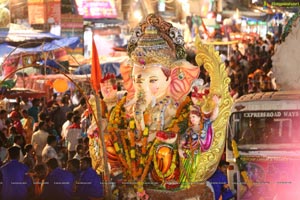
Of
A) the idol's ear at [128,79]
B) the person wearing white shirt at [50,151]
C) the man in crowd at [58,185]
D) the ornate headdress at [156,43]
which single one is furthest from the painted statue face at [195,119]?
the person wearing white shirt at [50,151]

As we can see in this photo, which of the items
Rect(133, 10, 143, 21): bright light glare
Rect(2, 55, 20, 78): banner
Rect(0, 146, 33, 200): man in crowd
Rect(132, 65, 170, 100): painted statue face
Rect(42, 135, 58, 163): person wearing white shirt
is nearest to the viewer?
Rect(132, 65, 170, 100): painted statue face

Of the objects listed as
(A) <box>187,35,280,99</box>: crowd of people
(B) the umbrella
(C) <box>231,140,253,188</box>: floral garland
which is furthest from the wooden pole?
(B) the umbrella

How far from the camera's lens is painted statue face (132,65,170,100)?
7.96 m

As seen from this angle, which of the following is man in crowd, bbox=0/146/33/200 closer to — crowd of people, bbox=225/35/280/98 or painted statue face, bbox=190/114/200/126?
painted statue face, bbox=190/114/200/126

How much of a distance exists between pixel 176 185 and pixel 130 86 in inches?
46.0

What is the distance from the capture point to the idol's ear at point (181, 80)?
317 inches

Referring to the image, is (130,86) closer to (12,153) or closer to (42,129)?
(12,153)

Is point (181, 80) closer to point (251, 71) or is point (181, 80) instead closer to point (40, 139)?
point (40, 139)

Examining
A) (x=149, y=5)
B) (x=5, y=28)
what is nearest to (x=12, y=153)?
(x=5, y=28)

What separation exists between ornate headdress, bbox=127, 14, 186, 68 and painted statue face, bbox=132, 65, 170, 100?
79mm

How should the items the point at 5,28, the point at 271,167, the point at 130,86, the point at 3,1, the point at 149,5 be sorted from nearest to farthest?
the point at 130,86 → the point at 271,167 → the point at 5,28 → the point at 3,1 → the point at 149,5

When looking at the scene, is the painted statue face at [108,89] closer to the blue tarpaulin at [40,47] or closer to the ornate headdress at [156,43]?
the ornate headdress at [156,43]

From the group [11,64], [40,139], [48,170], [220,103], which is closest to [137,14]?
[11,64]

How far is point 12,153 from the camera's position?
959 cm
